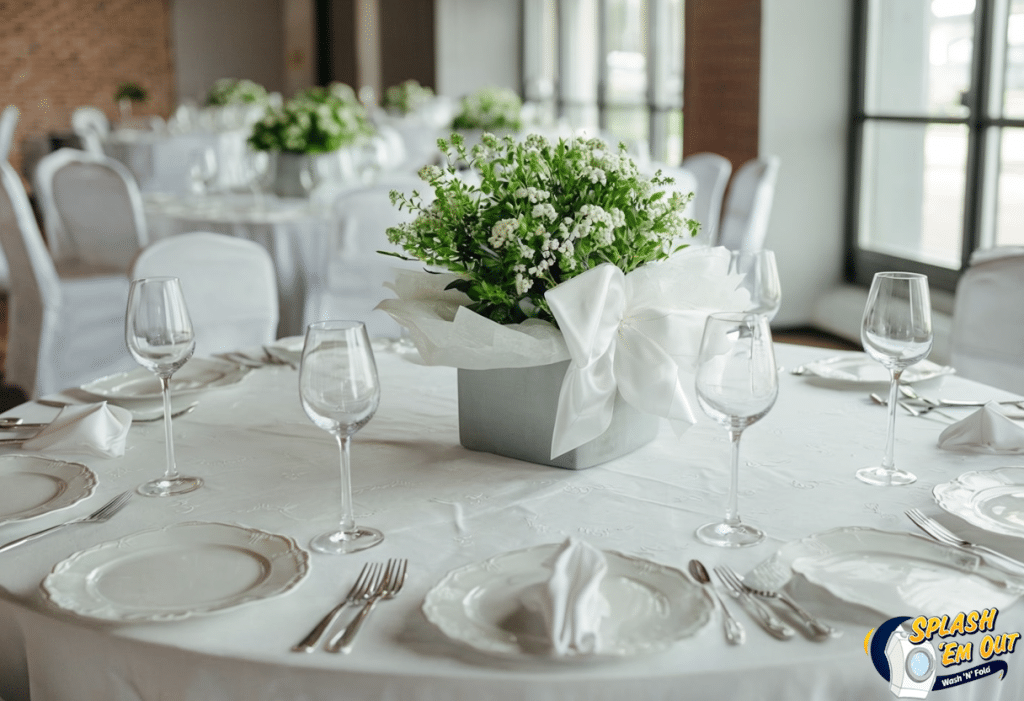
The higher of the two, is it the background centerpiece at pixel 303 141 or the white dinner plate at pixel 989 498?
the background centerpiece at pixel 303 141

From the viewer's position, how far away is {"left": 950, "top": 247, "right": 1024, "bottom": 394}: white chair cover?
2.20 metres

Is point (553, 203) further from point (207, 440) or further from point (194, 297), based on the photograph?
point (194, 297)

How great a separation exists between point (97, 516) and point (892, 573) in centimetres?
90

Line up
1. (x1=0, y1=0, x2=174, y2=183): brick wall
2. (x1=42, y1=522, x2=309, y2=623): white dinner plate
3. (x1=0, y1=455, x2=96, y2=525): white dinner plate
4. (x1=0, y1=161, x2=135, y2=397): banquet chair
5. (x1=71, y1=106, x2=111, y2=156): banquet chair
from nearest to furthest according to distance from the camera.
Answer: (x1=42, y1=522, x2=309, y2=623): white dinner plate
(x1=0, y1=455, x2=96, y2=525): white dinner plate
(x1=0, y1=161, x2=135, y2=397): banquet chair
(x1=71, y1=106, x2=111, y2=156): banquet chair
(x1=0, y1=0, x2=174, y2=183): brick wall

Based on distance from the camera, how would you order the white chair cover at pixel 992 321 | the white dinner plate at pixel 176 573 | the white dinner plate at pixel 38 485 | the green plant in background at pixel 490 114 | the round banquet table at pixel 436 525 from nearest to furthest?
1. the round banquet table at pixel 436 525
2. the white dinner plate at pixel 176 573
3. the white dinner plate at pixel 38 485
4. the white chair cover at pixel 992 321
5. the green plant in background at pixel 490 114

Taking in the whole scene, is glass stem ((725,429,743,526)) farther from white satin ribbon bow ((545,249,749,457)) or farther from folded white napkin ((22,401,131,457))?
folded white napkin ((22,401,131,457))

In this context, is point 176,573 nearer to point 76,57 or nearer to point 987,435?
point 987,435

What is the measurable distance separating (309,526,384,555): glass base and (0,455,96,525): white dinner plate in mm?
343

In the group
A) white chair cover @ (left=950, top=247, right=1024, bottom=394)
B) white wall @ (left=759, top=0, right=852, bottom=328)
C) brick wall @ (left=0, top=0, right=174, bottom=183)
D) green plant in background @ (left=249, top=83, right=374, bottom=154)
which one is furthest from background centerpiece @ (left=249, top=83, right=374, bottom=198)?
brick wall @ (left=0, top=0, right=174, bottom=183)

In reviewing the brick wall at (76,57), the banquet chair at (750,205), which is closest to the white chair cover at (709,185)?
the banquet chair at (750,205)

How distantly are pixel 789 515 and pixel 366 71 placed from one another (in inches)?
476

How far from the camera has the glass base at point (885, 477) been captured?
1373mm

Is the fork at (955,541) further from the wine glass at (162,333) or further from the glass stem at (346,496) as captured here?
the wine glass at (162,333)

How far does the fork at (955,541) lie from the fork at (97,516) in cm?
95
